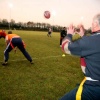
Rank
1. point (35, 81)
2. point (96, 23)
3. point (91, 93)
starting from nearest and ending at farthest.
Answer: point (91, 93) → point (96, 23) → point (35, 81)

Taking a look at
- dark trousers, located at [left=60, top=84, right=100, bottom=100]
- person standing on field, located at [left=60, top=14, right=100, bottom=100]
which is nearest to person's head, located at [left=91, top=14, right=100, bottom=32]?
person standing on field, located at [left=60, top=14, right=100, bottom=100]

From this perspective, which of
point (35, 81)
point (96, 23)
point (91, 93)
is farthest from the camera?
point (35, 81)

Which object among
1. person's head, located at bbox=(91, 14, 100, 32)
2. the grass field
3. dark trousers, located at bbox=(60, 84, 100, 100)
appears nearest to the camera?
dark trousers, located at bbox=(60, 84, 100, 100)

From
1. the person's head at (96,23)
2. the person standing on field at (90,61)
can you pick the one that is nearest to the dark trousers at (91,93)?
the person standing on field at (90,61)

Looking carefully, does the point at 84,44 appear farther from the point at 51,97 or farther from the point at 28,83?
the point at 28,83

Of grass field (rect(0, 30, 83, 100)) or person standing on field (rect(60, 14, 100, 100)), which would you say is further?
grass field (rect(0, 30, 83, 100))

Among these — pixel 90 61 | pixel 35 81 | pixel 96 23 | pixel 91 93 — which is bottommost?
pixel 35 81

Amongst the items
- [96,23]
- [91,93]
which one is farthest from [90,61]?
[96,23]

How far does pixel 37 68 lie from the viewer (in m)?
8.48

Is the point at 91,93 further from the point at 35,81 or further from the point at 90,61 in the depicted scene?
the point at 35,81

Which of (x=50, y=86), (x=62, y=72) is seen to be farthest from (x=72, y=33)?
(x=62, y=72)

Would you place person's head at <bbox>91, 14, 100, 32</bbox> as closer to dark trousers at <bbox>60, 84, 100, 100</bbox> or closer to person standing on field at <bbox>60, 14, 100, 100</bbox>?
person standing on field at <bbox>60, 14, 100, 100</bbox>

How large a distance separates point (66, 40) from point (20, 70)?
5446 millimetres

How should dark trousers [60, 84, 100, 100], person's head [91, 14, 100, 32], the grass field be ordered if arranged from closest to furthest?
dark trousers [60, 84, 100, 100] < person's head [91, 14, 100, 32] < the grass field
